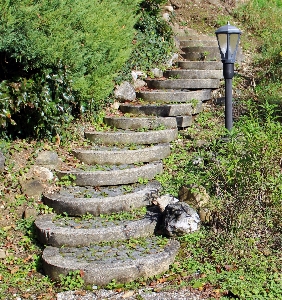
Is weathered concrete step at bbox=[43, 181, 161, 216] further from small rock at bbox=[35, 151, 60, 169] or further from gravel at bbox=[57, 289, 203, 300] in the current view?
gravel at bbox=[57, 289, 203, 300]

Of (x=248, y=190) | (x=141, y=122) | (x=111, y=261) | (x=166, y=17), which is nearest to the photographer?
(x=111, y=261)

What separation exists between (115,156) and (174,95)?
232cm

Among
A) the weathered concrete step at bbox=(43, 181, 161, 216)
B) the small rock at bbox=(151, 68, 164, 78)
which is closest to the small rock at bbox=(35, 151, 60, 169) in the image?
the weathered concrete step at bbox=(43, 181, 161, 216)

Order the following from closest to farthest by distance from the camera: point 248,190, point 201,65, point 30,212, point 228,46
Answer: point 248,190
point 30,212
point 228,46
point 201,65

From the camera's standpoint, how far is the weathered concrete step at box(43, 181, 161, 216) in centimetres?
576

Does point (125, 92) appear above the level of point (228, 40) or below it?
below

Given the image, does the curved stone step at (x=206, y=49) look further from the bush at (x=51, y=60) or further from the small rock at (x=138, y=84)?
the bush at (x=51, y=60)

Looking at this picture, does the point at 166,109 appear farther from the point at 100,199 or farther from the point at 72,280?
the point at 72,280

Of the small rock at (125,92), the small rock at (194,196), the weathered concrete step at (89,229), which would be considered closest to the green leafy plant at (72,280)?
the weathered concrete step at (89,229)

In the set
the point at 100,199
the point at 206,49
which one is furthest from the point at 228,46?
the point at 206,49

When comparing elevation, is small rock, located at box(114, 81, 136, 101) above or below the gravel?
above

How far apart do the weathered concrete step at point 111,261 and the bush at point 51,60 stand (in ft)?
6.69

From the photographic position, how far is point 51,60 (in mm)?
6289

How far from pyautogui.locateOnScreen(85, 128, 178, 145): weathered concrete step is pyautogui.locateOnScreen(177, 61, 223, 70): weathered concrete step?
113 inches
